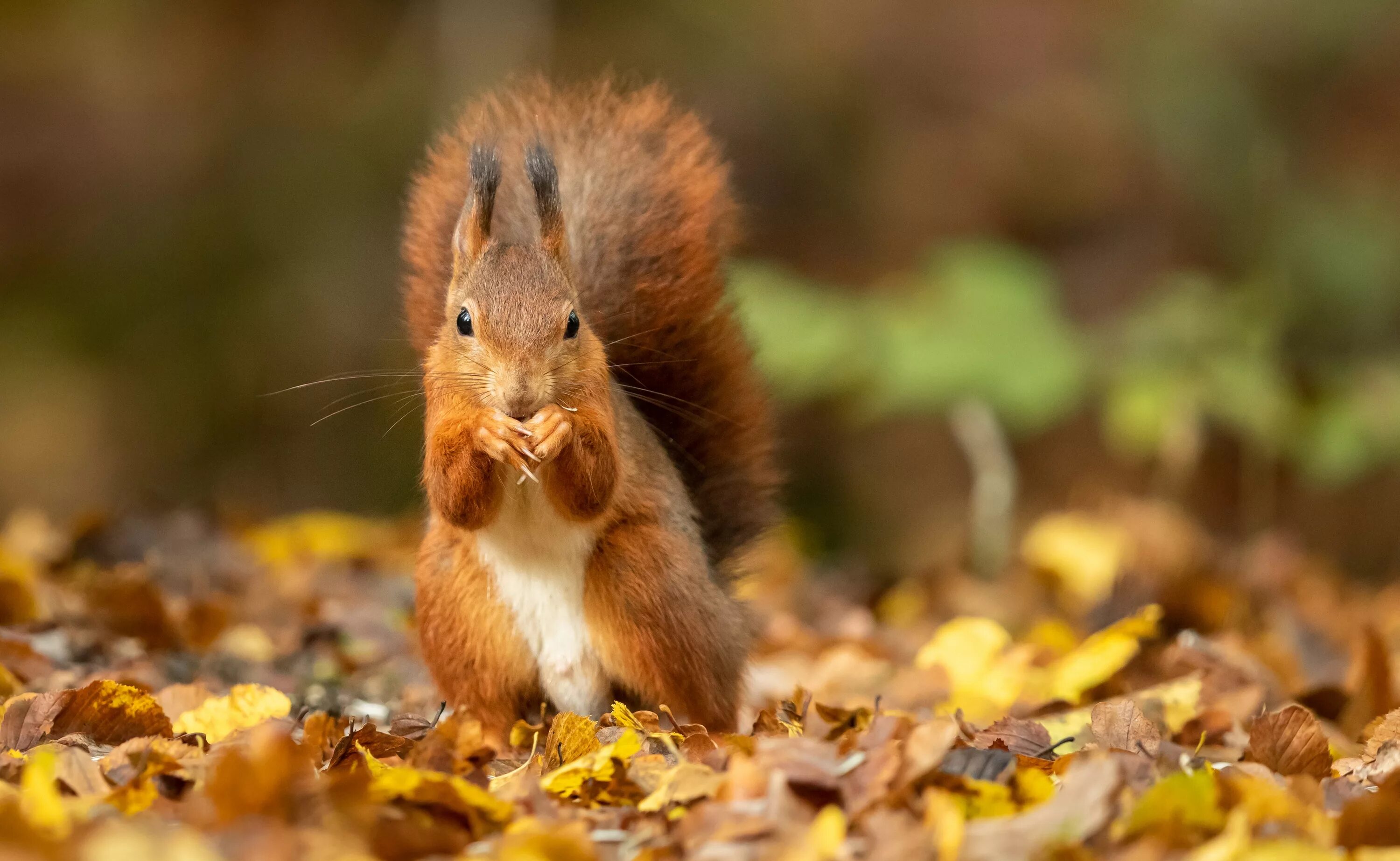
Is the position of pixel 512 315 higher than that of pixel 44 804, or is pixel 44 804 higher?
pixel 512 315

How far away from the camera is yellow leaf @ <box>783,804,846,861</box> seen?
1.36 metres

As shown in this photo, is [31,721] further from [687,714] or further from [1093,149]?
[1093,149]

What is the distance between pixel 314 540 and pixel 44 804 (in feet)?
8.32

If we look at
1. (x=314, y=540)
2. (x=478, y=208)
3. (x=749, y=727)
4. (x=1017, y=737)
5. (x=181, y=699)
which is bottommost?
(x=314, y=540)

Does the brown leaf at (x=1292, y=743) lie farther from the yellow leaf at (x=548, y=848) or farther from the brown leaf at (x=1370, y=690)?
the yellow leaf at (x=548, y=848)

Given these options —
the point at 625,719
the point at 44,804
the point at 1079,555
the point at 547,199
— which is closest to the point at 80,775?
the point at 44,804

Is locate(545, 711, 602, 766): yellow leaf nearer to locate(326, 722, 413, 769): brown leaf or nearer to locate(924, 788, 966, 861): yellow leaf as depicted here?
locate(326, 722, 413, 769): brown leaf

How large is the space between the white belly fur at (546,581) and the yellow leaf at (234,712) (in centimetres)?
37

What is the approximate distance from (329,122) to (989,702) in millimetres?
4906

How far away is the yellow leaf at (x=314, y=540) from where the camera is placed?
3641 millimetres

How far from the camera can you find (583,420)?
2.04 m

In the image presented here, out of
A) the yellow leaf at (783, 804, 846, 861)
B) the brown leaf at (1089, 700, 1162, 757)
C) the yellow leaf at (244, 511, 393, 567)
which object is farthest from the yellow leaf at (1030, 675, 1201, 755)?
the yellow leaf at (244, 511, 393, 567)

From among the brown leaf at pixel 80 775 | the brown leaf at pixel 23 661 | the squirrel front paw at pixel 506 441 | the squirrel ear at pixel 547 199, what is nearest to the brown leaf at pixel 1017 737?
the squirrel front paw at pixel 506 441

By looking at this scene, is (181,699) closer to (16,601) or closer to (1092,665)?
(16,601)
